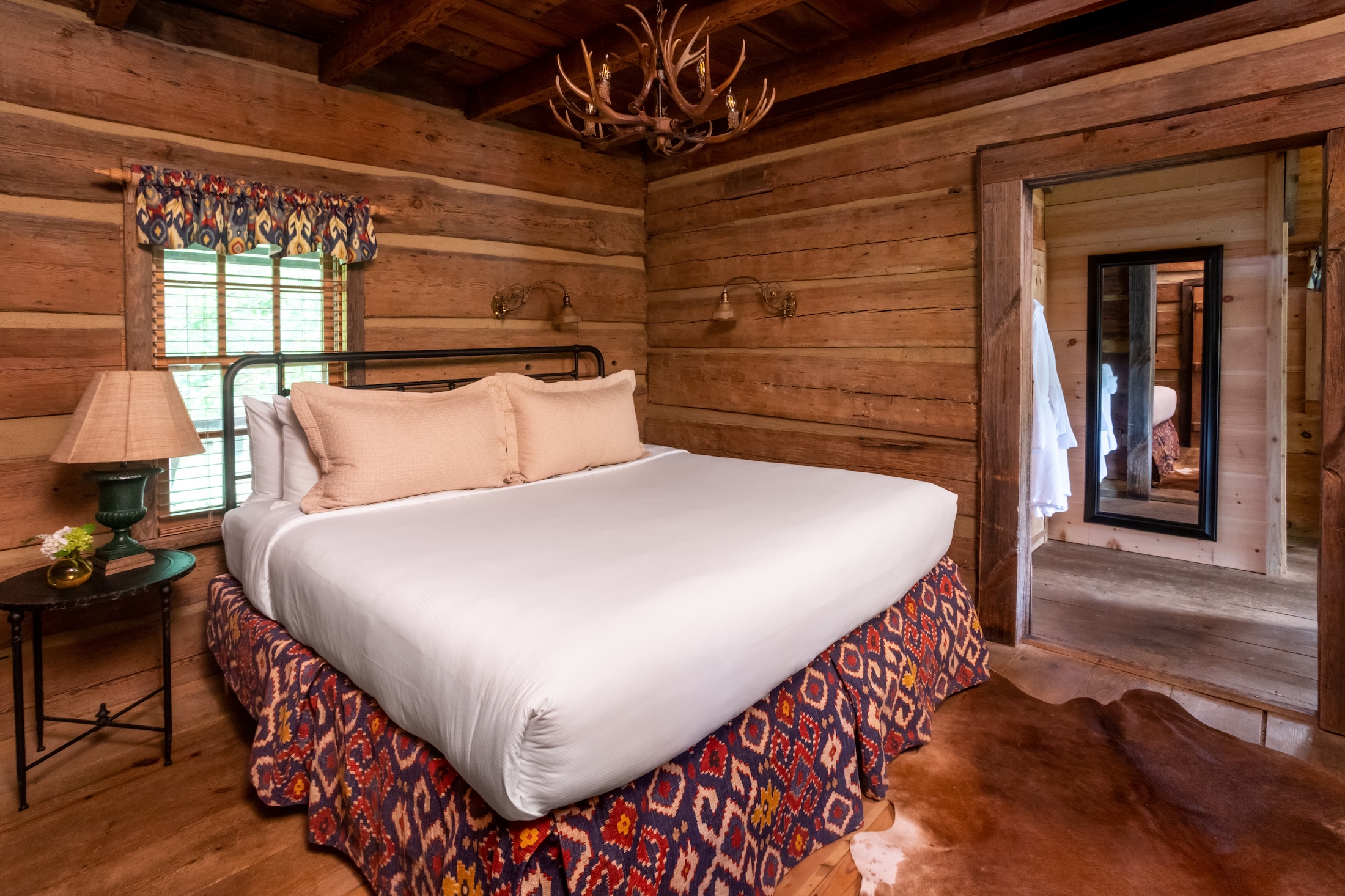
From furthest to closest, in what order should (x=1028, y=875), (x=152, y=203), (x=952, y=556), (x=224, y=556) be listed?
(x=952, y=556), (x=224, y=556), (x=152, y=203), (x=1028, y=875)

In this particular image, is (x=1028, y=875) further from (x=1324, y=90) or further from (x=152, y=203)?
(x=152, y=203)

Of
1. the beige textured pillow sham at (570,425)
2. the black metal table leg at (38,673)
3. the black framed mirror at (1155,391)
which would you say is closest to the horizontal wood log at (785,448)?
the beige textured pillow sham at (570,425)

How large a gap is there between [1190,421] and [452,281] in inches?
160

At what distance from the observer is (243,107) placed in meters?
2.80

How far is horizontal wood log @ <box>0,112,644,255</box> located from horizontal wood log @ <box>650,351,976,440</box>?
0.83 m

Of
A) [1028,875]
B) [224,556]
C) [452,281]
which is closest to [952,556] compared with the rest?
[1028,875]

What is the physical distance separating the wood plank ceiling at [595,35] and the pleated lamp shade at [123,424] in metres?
1.20

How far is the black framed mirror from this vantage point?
4.07 metres

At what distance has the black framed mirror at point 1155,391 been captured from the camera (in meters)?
4.07

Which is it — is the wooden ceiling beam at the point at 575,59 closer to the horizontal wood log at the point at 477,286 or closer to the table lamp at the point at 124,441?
the horizontal wood log at the point at 477,286

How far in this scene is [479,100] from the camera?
11.2 feet

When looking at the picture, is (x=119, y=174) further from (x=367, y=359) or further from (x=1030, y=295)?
(x=1030, y=295)

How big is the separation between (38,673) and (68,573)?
347 millimetres

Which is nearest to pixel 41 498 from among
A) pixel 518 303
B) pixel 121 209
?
pixel 121 209
